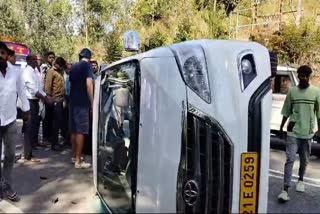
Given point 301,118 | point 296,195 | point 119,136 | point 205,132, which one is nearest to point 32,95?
point 119,136

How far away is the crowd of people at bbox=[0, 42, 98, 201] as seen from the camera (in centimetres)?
464

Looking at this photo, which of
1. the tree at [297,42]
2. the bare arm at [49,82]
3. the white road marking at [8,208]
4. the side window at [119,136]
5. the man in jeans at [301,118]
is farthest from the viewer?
the tree at [297,42]

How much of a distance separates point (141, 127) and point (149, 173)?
33 cm

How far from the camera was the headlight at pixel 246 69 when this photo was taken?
9.52 ft

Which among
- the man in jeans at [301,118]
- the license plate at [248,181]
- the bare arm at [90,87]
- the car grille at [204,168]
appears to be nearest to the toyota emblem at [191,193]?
the car grille at [204,168]

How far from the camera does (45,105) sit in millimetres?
7469

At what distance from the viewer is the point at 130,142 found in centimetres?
324

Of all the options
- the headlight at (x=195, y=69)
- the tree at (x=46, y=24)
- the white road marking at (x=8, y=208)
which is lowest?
the white road marking at (x=8, y=208)

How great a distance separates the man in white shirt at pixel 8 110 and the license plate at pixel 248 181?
2.80m

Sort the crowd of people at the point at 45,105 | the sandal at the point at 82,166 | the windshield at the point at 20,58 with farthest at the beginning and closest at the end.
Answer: the windshield at the point at 20,58 → the sandal at the point at 82,166 → the crowd of people at the point at 45,105

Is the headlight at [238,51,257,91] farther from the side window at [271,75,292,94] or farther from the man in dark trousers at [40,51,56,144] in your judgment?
the side window at [271,75,292,94]

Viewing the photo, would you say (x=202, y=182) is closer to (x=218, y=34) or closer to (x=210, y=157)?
(x=210, y=157)

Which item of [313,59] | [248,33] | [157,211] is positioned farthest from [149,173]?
[248,33]

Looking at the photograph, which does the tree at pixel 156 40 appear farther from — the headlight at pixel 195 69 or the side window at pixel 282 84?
the headlight at pixel 195 69
